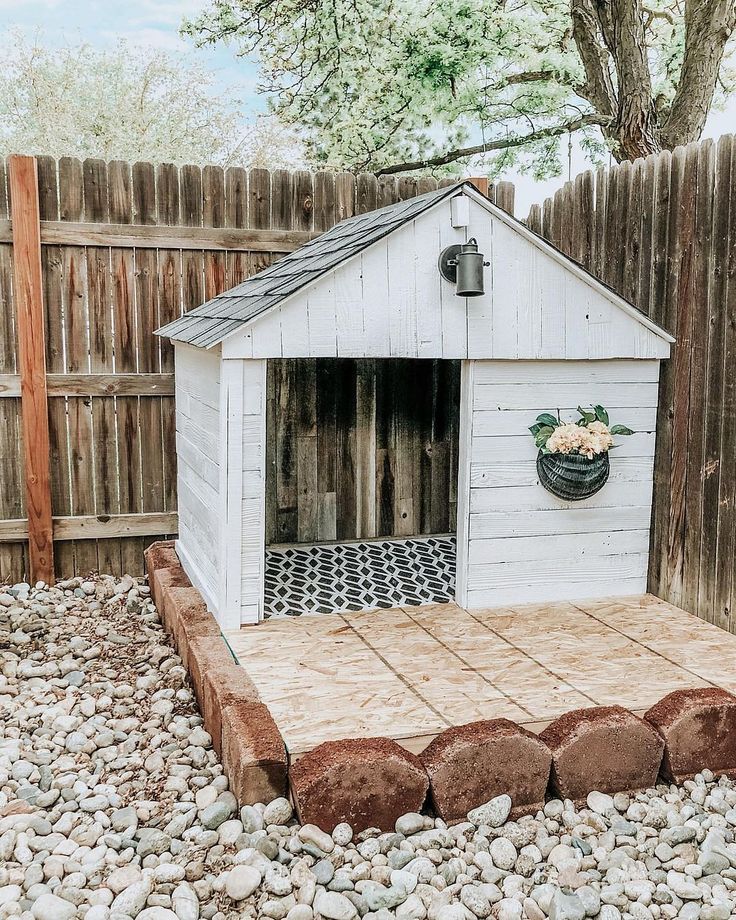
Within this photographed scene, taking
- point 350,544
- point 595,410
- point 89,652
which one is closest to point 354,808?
point 89,652

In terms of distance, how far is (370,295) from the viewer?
13.3 ft

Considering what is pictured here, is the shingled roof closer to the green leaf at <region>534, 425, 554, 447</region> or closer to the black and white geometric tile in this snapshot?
the green leaf at <region>534, 425, 554, 447</region>

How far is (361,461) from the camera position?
18.9 ft

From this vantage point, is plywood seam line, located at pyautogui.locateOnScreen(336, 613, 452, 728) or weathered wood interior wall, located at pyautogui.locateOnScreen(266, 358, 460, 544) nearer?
plywood seam line, located at pyautogui.locateOnScreen(336, 613, 452, 728)

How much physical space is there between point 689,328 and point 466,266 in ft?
3.83

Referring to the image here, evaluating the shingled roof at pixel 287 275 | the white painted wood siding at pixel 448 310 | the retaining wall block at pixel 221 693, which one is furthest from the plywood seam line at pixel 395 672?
the shingled roof at pixel 287 275

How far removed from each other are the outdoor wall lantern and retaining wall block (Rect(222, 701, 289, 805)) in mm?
2038

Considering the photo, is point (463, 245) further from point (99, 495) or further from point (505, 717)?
point (99, 495)

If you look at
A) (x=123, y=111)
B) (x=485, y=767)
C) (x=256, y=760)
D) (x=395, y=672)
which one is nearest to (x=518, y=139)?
(x=395, y=672)

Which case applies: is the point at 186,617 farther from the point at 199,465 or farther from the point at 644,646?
the point at 644,646

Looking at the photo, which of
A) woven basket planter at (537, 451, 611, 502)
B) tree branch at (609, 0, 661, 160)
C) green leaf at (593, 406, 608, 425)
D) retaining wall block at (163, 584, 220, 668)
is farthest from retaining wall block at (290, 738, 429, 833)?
tree branch at (609, 0, 661, 160)

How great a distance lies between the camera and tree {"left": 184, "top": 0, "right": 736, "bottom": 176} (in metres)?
7.73

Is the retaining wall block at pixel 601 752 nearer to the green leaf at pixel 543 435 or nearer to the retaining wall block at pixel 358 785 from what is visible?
the retaining wall block at pixel 358 785

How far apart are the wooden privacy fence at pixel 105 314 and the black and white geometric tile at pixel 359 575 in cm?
89
